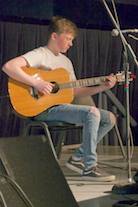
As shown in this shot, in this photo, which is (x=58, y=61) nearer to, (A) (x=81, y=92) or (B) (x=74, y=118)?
(A) (x=81, y=92)

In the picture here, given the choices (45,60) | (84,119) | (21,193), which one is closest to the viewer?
(21,193)

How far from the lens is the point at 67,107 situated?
1.81 meters

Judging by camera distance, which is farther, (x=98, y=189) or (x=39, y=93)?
(x=39, y=93)

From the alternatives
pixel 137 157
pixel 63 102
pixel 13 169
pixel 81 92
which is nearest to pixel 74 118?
pixel 63 102

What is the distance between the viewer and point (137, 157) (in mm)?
2543

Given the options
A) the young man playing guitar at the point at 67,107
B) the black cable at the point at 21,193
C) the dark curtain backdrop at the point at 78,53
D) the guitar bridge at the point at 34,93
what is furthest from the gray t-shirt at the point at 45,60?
the dark curtain backdrop at the point at 78,53

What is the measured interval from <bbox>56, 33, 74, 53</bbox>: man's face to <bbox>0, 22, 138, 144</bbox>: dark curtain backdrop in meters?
1.35

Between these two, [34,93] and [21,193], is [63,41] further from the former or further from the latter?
[21,193]

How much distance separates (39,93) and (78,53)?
1877 mm

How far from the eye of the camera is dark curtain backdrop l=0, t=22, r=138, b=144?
337 centimetres

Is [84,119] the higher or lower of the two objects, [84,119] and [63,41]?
the lower

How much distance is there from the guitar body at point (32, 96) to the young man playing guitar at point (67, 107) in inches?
1.2

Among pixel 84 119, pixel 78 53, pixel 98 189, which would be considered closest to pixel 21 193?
pixel 98 189

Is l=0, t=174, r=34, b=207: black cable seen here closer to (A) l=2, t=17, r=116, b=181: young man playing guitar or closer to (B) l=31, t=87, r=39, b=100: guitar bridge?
(A) l=2, t=17, r=116, b=181: young man playing guitar
